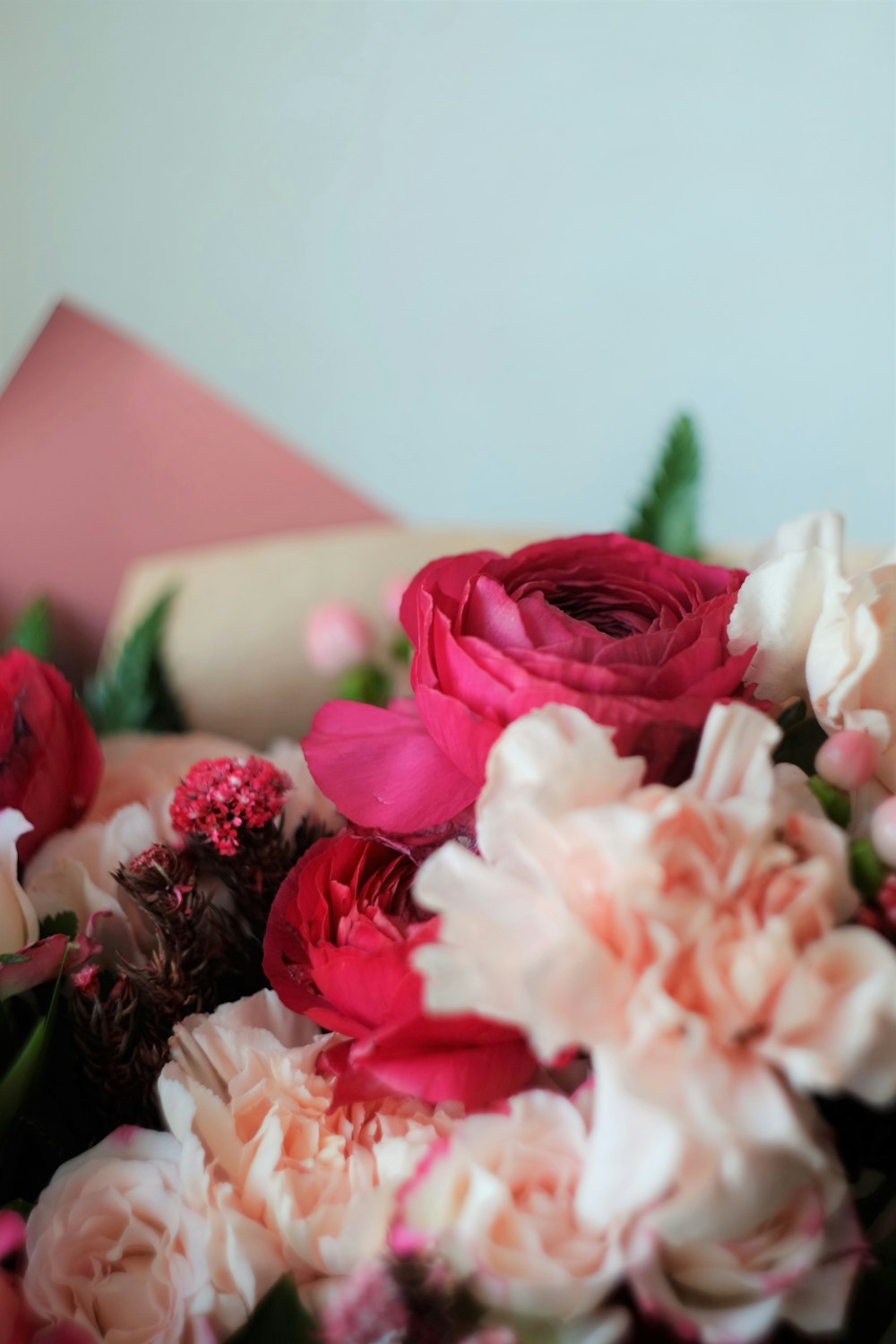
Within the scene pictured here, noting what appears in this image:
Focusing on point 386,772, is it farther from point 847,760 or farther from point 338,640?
point 338,640

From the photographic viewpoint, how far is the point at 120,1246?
1.14 feet

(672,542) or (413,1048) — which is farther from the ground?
(672,542)

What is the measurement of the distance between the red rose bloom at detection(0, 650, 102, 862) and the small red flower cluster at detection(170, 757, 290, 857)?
3.4 inches

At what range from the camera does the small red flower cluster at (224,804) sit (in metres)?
0.39

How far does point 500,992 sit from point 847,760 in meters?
0.13

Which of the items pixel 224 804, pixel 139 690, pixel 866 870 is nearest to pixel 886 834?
pixel 866 870

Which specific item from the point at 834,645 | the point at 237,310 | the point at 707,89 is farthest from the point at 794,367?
the point at 834,645

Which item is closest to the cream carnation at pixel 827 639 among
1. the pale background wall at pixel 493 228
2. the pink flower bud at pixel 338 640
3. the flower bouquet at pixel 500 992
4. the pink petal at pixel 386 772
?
the flower bouquet at pixel 500 992

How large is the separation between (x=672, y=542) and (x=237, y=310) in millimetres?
350

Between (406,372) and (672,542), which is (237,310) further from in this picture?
(672,542)

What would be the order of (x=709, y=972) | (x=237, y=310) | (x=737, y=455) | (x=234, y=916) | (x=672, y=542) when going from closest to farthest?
(x=709, y=972) < (x=234, y=916) < (x=672, y=542) < (x=237, y=310) < (x=737, y=455)

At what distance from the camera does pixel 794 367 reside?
845mm

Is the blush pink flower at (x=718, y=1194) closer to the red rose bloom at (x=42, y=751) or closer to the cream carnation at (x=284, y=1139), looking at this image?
the cream carnation at (x=284, y=1139)

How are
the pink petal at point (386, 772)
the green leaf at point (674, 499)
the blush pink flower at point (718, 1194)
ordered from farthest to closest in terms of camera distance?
the green leaf at point (674, 499) < the pink petal at point (386, 772) < the blush pink flower at point (718, 1194)
